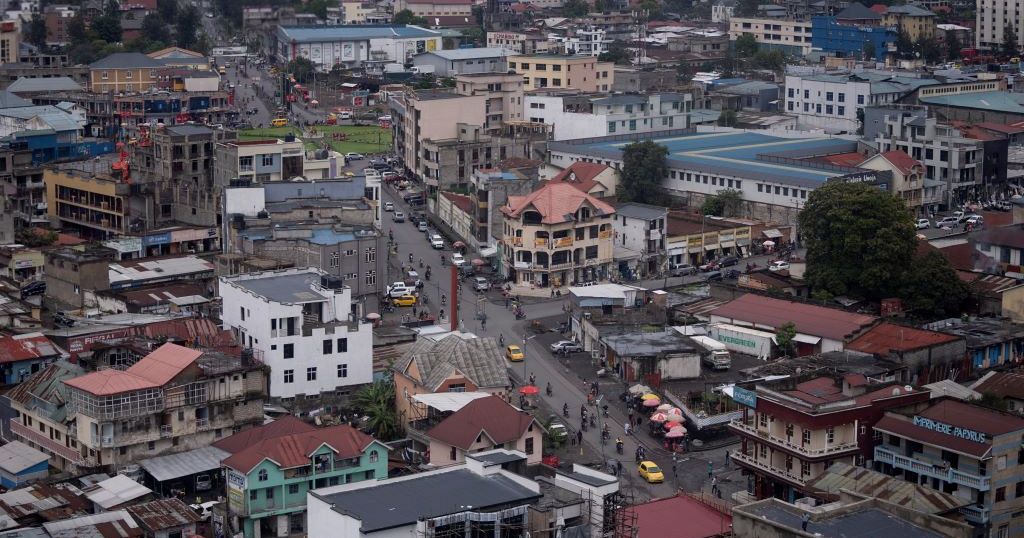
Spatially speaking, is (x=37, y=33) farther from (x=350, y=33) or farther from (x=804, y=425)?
(x=804, y=425)


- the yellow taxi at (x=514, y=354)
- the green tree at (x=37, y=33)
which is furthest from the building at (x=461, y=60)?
the yellow taxi at (x=514, y=354)

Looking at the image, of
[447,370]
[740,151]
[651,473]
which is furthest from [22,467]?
[740,151]

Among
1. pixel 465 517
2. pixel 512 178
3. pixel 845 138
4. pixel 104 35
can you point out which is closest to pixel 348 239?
pixel 512 178

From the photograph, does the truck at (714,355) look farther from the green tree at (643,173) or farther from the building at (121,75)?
the building at (121,75)

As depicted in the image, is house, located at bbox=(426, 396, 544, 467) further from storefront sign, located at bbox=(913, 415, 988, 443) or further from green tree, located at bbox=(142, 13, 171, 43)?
green tree, located at bbox=(142, 13, 171, 43)

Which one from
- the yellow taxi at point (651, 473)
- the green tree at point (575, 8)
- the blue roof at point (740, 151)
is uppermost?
the green tree at point (575, 8)
